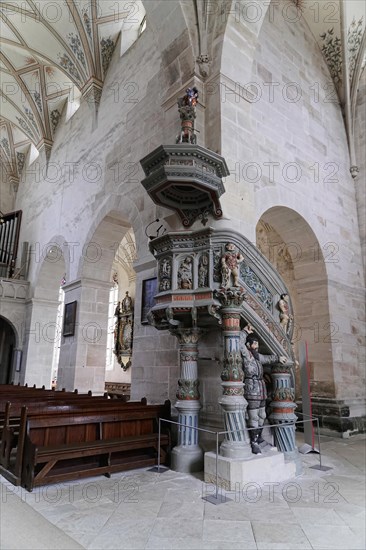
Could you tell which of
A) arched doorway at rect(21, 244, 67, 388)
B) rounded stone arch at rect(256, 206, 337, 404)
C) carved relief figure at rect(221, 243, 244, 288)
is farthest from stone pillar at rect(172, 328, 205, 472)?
arched doorway at rect(21, 244, 67, 388)

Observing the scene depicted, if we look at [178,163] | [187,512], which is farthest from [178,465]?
[178,163]

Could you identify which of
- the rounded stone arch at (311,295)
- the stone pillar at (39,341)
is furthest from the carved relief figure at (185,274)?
the stone pillar at (39,341)

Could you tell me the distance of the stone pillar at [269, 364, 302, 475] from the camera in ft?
14.6

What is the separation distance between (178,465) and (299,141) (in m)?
6.69

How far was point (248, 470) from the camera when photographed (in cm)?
388

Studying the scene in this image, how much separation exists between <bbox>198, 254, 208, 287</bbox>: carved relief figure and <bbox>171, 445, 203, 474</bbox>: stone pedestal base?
1874mm

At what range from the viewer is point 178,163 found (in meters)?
4.68

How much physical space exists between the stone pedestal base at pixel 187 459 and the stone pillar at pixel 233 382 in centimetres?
45

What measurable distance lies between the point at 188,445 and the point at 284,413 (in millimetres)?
1172

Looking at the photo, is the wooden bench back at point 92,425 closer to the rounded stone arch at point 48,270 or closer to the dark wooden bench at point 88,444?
the dark wooden bench at point 88,444

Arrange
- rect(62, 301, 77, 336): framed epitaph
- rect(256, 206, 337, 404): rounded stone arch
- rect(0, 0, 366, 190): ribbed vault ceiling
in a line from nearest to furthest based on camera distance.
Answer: rect(256, 206, 337, 404): rounded stone arch, rect(62, 301, 77, 336): framed epitaph, rect(0, 0, 366, 190): ribbed vault ceiling

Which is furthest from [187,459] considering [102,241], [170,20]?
[170,20]

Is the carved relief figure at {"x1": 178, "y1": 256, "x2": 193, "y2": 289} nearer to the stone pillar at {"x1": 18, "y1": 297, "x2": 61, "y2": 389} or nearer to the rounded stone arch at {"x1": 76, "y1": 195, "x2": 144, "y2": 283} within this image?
the rounded stone arch at {"x1": 76, "y1": 195, "x2": 144, "y2": 283}

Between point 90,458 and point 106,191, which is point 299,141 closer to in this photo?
point 106,191
